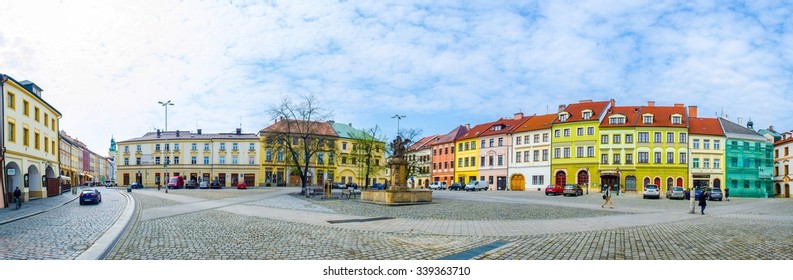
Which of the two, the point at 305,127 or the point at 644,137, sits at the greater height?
the point at 305,127

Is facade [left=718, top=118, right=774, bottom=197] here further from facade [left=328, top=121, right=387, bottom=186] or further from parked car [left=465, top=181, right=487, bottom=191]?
facade [left=328, top=121, right=387, bottom=186]

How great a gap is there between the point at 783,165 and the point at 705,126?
1223 centimetres

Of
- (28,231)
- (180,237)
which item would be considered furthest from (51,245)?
(28,231)

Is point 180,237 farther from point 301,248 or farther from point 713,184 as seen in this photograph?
point 713,184

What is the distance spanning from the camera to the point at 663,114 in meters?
54.0

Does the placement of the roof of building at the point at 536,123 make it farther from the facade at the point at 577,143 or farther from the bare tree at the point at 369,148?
the bare tree at the point at 369,148

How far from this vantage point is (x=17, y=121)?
24.4 metres

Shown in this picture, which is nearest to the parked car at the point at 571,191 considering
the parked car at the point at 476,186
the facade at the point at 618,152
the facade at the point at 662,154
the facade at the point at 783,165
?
the facade at the point at 618,152

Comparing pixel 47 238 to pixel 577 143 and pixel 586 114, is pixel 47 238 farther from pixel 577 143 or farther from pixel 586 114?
pixel 586 114

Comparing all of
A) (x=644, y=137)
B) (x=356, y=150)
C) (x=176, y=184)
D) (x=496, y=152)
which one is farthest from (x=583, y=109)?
(x=176, y=184)

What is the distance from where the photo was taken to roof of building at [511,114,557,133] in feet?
192

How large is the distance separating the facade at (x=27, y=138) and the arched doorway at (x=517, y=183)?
49745 mm

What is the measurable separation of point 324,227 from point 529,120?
5523cm

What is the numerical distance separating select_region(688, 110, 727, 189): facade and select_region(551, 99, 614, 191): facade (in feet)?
32.8
